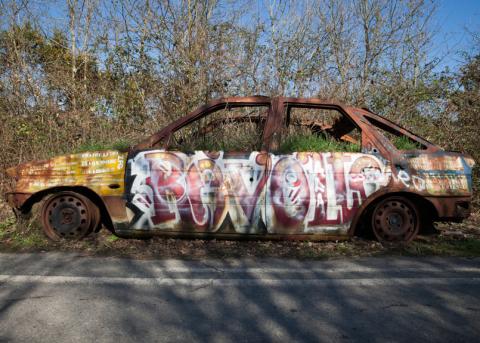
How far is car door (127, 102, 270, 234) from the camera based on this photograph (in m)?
4.46

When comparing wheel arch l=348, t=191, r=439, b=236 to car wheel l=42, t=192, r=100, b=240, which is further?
car wheel l=42, t=192, r=100, b=240

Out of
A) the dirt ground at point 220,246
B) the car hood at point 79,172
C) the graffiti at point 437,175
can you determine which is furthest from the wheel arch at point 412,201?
the car hood at point 79,172

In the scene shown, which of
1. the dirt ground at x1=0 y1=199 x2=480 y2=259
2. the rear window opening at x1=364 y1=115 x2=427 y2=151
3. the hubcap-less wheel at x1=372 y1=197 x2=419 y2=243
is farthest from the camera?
the rear window opening at x1=364 y1=115 x2=427 y2=151

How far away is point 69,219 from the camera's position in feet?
15.5

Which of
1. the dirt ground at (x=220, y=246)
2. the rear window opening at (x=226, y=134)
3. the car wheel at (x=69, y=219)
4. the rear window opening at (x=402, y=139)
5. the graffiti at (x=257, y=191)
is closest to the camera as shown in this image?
the dirt ground at (x=220, y=246)

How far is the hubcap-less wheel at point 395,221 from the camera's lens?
459 centimetres

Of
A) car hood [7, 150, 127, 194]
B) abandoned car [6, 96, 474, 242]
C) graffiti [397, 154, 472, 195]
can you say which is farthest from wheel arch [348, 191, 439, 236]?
car hood [7, 150, 127, 194]

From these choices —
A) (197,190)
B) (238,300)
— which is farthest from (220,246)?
(238,300)

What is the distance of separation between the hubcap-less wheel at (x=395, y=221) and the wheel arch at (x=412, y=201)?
2.3 inches

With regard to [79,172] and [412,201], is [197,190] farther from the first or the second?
[412,201]

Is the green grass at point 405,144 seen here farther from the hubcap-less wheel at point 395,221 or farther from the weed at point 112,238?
the weed at point 112,238

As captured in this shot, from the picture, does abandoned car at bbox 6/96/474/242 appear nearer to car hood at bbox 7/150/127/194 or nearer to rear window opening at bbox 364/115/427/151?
car hood at bbox 7/150/127/194

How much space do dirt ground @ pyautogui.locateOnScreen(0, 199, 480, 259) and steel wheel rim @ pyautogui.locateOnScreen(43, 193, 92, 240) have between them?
12cm

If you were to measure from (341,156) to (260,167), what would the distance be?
0.93 m
